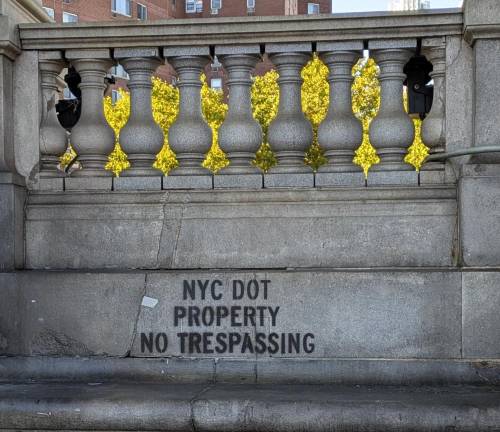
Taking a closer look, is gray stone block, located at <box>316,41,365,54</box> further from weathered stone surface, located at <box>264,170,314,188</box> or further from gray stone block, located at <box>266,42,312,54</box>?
weathered stone surface, located at <box>264,170,314,188</box>

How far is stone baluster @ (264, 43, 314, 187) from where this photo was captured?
5.67m

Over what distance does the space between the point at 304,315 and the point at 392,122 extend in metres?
1.40

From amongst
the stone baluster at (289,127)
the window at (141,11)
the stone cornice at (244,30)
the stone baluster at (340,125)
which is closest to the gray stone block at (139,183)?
the stone baluster at (289,127)

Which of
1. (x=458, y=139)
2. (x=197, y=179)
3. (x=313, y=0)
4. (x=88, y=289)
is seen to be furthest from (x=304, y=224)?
(x=313, y=0)

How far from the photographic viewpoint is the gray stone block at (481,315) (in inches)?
206

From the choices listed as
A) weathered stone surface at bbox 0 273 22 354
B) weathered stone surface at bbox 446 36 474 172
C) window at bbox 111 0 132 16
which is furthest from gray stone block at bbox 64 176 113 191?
window at bbox 111 0 132 16

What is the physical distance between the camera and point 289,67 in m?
5.72

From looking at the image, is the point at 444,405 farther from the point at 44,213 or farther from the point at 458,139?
the point at 44,213

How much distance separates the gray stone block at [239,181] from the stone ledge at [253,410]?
55.8 inches

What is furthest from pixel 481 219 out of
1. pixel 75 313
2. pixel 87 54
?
pixel 87 54

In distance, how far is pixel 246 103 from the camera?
577cm

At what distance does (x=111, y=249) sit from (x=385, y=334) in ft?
6.28

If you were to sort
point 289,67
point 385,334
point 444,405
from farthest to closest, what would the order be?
point 289,67 → point 385,334 → point 444,405

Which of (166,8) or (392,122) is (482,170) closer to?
(392,122)
